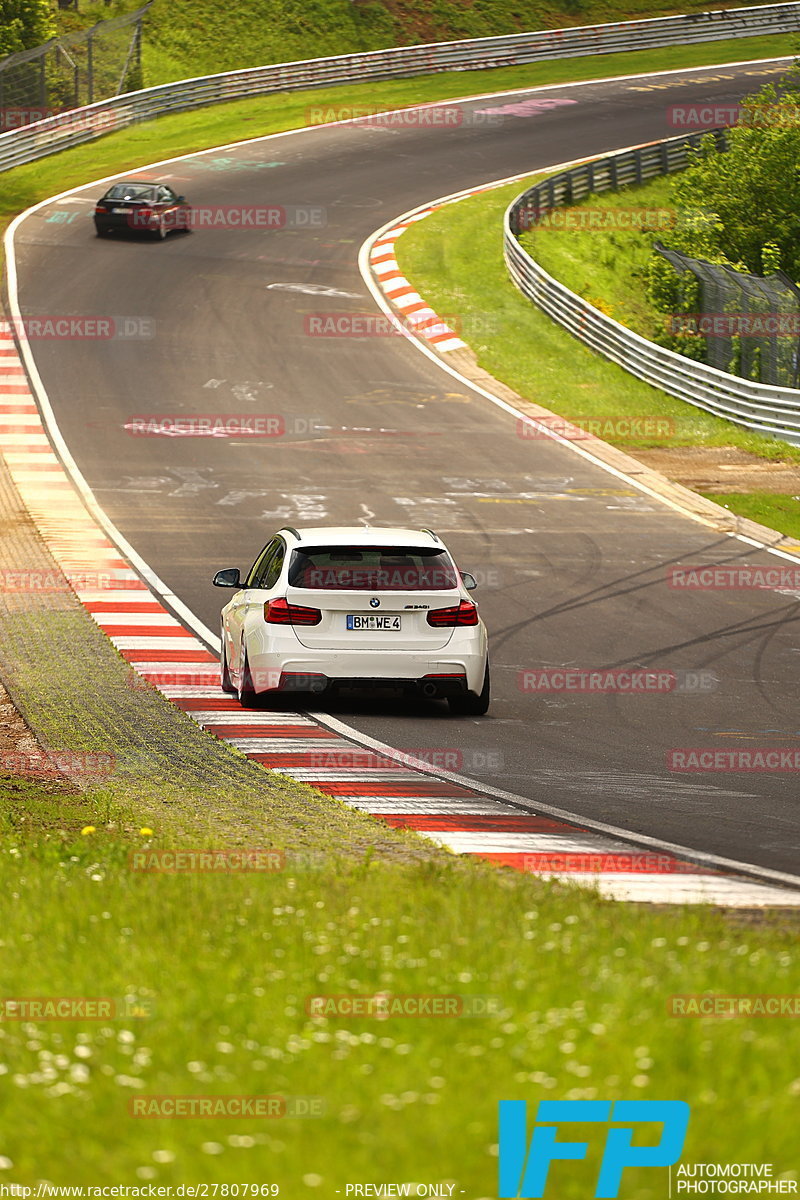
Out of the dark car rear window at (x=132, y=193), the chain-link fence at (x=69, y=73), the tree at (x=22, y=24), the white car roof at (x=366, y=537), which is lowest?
the white car roof at (x=366, y=537)

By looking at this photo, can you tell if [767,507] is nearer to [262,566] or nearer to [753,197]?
[262,566]

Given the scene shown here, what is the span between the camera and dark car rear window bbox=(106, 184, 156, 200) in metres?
42.8

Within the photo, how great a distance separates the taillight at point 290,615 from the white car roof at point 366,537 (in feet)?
2.11

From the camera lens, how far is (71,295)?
37844mm

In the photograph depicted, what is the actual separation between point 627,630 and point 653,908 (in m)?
10.6

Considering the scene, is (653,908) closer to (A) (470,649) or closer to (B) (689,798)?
(B) (689,798)

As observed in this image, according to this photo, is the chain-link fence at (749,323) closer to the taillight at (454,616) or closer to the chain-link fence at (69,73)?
the taillight at (454,616)

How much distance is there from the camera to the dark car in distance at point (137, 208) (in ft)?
140

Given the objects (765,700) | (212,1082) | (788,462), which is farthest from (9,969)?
(788,462)

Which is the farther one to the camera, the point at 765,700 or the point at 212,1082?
the point at 765,700

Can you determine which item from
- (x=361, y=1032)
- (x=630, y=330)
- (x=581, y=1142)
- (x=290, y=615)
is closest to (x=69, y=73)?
(x=630, y=330)

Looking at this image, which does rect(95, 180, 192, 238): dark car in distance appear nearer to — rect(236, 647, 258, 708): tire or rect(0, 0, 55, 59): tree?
rect(0, 0, 55, 59): tree

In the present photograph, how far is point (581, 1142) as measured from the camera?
4.02m

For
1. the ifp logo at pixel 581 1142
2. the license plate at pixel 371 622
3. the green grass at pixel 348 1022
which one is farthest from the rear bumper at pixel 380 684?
the ifp logo at pixel 581 1142
